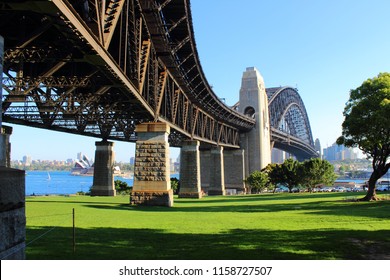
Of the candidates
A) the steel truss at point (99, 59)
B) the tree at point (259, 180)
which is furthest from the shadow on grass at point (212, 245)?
the tree at point (259, 180)

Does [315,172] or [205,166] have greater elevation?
[205,166]

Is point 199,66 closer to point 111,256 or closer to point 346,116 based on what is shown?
point 346,116

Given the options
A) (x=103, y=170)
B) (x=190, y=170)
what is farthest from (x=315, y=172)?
(x=103, y=170)

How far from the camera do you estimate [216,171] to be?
8100cm

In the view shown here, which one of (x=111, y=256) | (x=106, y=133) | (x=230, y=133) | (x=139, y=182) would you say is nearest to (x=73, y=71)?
(x=139, y=182)

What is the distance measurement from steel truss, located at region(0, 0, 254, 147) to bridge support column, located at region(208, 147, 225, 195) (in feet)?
70.8

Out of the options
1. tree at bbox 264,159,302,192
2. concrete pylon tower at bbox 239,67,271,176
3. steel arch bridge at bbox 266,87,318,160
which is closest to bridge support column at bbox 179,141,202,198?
tree at bbox 264,159,302,192

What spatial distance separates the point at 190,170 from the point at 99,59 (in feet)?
140

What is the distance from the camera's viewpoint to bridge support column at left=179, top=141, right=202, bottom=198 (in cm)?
5916

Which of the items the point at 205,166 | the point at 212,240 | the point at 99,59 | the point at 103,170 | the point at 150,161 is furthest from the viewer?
the point at 205,166

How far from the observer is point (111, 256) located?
36.7 ft

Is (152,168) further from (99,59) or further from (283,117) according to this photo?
(283,117)
